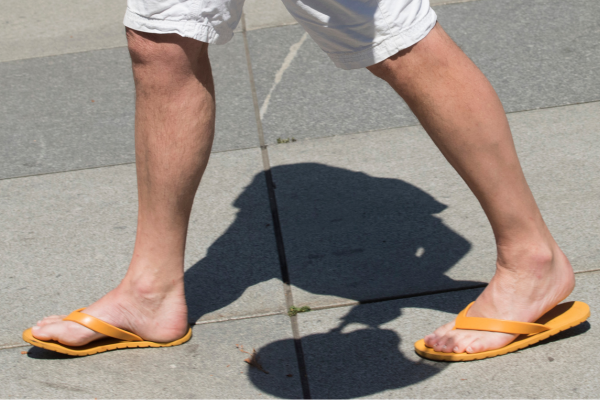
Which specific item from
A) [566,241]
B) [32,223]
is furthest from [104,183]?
[566,241]

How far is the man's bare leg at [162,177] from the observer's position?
188 cm

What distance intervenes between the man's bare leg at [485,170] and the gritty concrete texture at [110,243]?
72cm

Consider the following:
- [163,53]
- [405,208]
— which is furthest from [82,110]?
[163,53]

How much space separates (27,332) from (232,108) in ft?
6.52

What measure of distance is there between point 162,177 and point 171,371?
0.58m

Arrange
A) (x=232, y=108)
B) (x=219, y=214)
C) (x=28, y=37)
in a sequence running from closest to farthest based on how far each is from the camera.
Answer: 1. (x=219, y=214)
2. (x=232, y=108)
3. (x=28, y=37)

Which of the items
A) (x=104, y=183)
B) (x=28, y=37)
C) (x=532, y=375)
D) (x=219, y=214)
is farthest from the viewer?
(x=28, y=37)

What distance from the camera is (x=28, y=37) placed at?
5.09 metres

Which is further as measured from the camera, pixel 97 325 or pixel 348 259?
pixel 348 259

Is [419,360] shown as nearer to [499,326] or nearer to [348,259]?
[499,326]

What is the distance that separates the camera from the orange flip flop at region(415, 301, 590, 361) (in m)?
1.93

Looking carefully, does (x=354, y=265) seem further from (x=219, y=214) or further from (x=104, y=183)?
(x=104, y=183)

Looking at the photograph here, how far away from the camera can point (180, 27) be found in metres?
1.76

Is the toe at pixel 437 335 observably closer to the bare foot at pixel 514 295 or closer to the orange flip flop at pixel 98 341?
the bare foot at pixel 514 295
